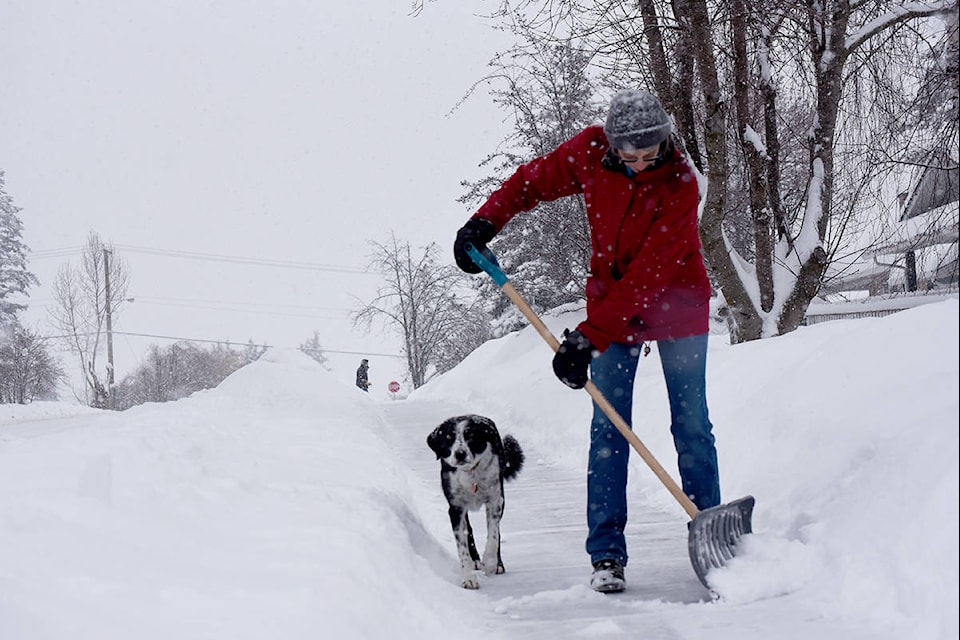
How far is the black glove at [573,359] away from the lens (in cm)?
373

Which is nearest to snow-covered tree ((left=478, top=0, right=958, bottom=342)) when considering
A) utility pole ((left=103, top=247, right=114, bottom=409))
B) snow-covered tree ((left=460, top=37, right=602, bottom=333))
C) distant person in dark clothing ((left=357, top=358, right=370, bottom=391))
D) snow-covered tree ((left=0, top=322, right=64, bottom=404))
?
snow-covered tree ((left=460, top=37, right=602, bottom=333))

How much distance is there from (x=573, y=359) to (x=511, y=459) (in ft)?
5.55

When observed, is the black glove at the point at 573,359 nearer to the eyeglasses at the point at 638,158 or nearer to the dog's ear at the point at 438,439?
the eyeglasses at the point at 638,158

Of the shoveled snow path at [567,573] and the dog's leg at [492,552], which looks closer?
the shoveled snow path at [567,573]

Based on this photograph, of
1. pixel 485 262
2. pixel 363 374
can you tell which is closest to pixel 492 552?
pixel 485 262

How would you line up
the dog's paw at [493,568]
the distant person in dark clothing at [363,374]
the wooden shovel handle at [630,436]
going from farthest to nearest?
1. the distant person in dark clothing at [363,374]
2. the dog's paw at [493,568]
3. the wooden shovel handle at [630,436]

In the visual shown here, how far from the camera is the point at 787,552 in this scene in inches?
137

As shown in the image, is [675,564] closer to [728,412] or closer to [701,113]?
[728,412]

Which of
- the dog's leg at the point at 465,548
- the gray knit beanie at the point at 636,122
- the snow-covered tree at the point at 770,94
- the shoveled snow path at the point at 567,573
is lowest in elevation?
the shoveled snow path at the point at 567,573

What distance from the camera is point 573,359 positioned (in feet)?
12.2

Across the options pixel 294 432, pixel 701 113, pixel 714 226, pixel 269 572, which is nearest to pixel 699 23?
pixel 701 113

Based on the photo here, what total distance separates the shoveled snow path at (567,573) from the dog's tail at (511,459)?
41 centimetres

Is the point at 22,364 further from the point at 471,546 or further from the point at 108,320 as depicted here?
the point at 471,546

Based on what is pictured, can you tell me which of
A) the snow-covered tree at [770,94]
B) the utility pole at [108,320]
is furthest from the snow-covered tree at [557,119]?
the utility pole at [108,320]
